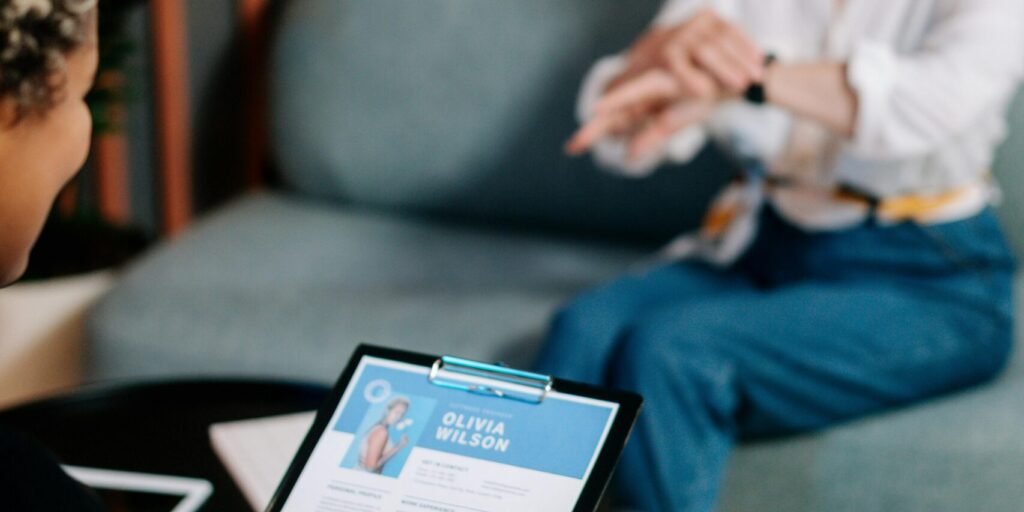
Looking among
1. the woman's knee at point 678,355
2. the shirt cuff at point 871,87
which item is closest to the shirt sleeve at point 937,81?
the shirt cuff at point 871,87

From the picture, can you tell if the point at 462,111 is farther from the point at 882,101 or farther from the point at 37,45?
the point at 37,45

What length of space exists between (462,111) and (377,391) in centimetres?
128

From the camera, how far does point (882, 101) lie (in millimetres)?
1414

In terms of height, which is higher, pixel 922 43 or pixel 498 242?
pixel 922 43

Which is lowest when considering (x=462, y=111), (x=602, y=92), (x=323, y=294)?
(x=323, y=294)

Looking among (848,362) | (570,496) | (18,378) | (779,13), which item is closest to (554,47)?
(779,13)

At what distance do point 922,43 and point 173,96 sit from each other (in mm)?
1430

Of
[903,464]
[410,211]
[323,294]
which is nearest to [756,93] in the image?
[903,464]

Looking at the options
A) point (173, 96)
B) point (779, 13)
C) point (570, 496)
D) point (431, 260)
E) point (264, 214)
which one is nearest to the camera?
point (570, 496)

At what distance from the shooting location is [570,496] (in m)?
0.76

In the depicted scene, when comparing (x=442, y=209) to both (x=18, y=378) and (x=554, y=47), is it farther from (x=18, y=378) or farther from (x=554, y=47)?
(x=18, y=378)

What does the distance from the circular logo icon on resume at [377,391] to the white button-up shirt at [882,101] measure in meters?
0.78

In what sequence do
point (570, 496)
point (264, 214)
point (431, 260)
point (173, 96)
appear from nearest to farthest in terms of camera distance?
point (570, 496), point (431, 260), point (264, 214), point (173, 96)

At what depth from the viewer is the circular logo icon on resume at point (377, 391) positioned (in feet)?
2.74
